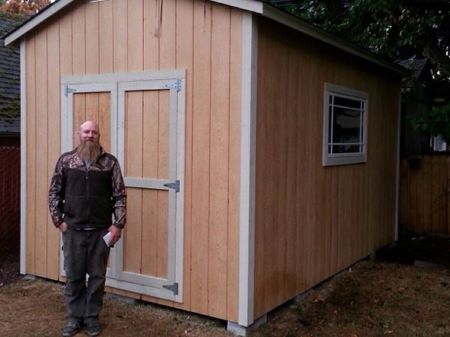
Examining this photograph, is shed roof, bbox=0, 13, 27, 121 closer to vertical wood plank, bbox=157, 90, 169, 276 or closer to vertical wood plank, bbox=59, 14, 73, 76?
vertical wood plank, bbox=59, 14, 73, 76

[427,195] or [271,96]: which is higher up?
[271,96]

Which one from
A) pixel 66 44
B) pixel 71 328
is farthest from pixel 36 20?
pixel 71 328

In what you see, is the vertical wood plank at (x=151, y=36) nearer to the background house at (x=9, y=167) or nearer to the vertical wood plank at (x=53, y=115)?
the vertical wood plank at (x=53, y=115)

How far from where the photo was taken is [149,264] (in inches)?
204

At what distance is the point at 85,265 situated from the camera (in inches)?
179

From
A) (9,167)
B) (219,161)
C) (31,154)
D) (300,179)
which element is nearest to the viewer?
(219,161)

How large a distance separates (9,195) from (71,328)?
3.82 m

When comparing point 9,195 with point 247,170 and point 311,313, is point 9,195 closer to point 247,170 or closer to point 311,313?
point 247,170

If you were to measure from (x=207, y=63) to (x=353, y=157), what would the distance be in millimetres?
2580

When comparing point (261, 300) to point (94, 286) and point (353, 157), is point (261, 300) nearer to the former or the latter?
point (94, 286)

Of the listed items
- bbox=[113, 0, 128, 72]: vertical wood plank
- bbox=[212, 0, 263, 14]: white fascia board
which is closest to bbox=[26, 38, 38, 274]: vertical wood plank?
bbox=[113, 0, 128, 72]: vertical wood plank

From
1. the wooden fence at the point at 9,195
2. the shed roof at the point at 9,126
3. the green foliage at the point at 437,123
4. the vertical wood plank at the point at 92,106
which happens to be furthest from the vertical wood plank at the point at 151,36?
the shed roof at the point at 9,126

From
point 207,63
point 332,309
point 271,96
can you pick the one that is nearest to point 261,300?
point 332,309

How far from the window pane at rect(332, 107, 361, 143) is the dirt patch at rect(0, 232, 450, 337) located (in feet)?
5.28
